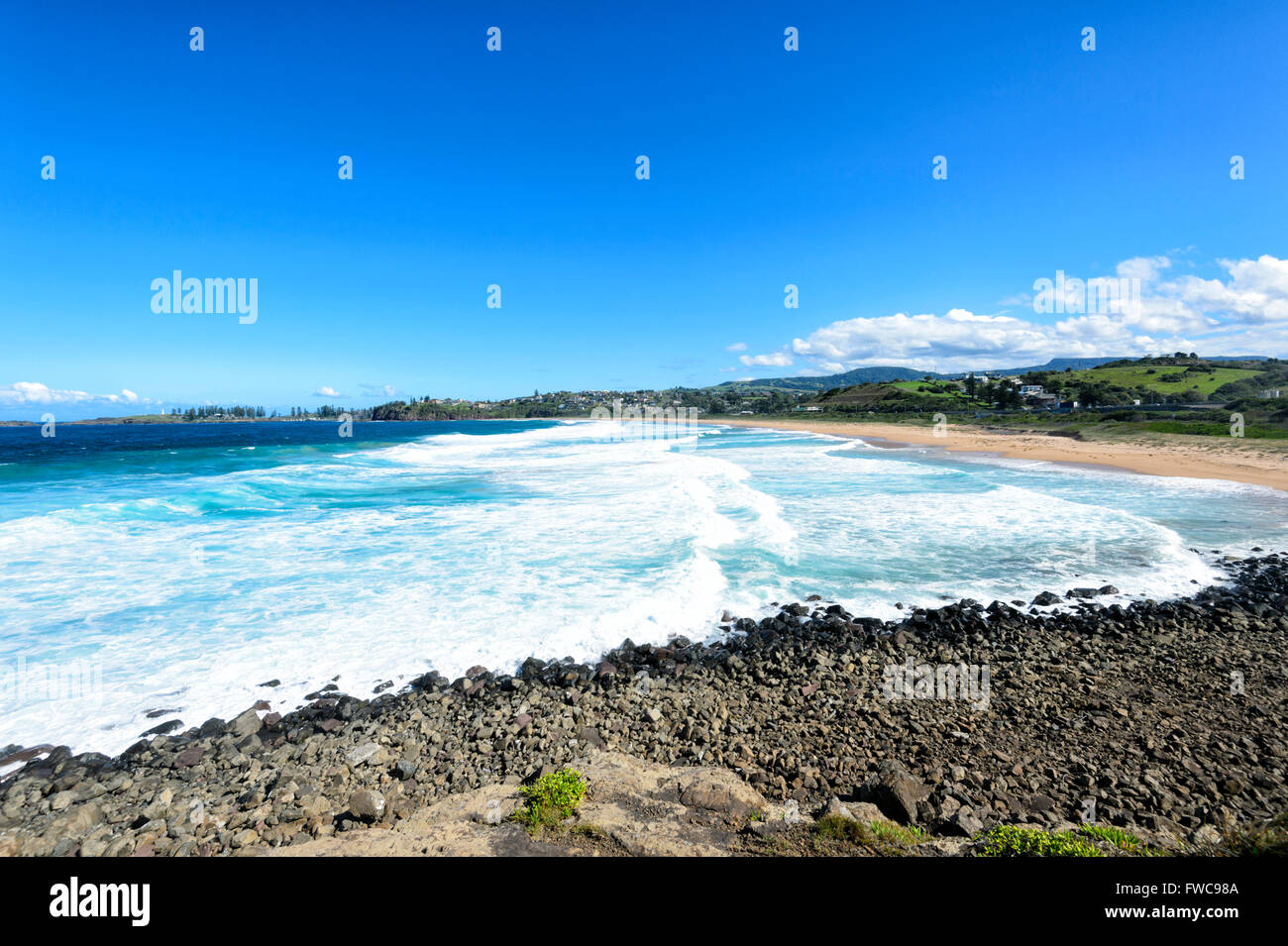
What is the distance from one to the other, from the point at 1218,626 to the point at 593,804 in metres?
9.45

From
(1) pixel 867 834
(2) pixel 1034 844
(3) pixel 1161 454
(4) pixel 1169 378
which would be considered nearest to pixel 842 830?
(1) pixel 867 834

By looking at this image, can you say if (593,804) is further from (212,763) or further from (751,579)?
(751,579)

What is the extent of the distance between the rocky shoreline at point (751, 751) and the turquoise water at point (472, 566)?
104 cm

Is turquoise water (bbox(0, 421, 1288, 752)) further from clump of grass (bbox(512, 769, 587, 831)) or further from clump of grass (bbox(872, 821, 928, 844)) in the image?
clump of grass (bbox(872, 821, 928, 844))

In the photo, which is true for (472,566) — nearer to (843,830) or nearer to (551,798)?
(551,798)

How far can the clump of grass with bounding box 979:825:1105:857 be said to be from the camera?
3182 millimetres

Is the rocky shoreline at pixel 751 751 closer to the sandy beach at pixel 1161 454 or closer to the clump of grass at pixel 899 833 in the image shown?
the clump of grass at pixel 899 833

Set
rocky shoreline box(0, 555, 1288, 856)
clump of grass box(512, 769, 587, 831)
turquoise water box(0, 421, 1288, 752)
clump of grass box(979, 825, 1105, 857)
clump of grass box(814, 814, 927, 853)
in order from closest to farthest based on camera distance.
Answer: clump of grass box(979, 825, 1105, 857) → clump of grass box(814, 814, 927, 853) → clump of grass box(512, 769, 587, 831) → rocky shoreline box(0, 555, 1288, 856) → turquoise water box(0, 421, 1288, 752)

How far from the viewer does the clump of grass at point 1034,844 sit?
3.18 meters

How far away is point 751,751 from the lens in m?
5.13

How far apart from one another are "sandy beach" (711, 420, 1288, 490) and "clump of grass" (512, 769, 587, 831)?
29472mm

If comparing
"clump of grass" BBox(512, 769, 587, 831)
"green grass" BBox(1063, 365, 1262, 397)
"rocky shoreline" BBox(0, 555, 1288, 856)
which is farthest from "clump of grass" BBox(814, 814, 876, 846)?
"green grass" BBox(1063, 365, 1262, 397)

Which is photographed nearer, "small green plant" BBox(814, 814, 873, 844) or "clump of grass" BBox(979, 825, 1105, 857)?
"clump of grass" BBox(979, 825, 1105, 857)
